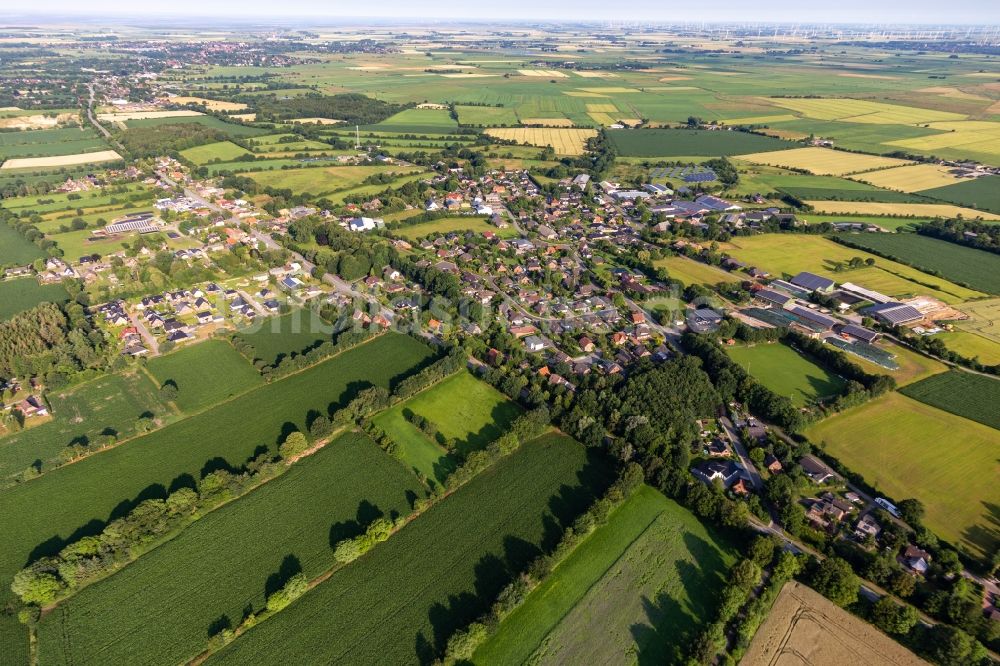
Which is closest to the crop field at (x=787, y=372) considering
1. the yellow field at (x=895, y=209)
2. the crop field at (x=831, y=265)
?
the crop field at (x=831, y=265)

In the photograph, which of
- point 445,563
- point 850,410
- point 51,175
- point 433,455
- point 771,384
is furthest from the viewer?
point 51,175

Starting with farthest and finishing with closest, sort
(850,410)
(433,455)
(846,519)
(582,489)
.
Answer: (850,410), (433,455), (582,489), (846,519)

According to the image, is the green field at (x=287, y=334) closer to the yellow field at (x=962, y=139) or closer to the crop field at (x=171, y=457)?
the crop field at (x=171, y=457)

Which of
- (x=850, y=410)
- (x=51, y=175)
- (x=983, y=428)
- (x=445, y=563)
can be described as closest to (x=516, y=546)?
(x=445, y=563)

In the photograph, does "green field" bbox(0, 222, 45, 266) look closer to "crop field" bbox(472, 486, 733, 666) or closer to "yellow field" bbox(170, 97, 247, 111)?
"crop field" bbox(472, 486, 733, 666)

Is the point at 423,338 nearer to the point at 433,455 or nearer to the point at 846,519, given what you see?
the point at 433,455

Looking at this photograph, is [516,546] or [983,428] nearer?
[516,546]

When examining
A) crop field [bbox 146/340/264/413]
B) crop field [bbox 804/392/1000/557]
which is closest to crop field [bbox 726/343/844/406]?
crop field [bbox 804/392/1000/557]
